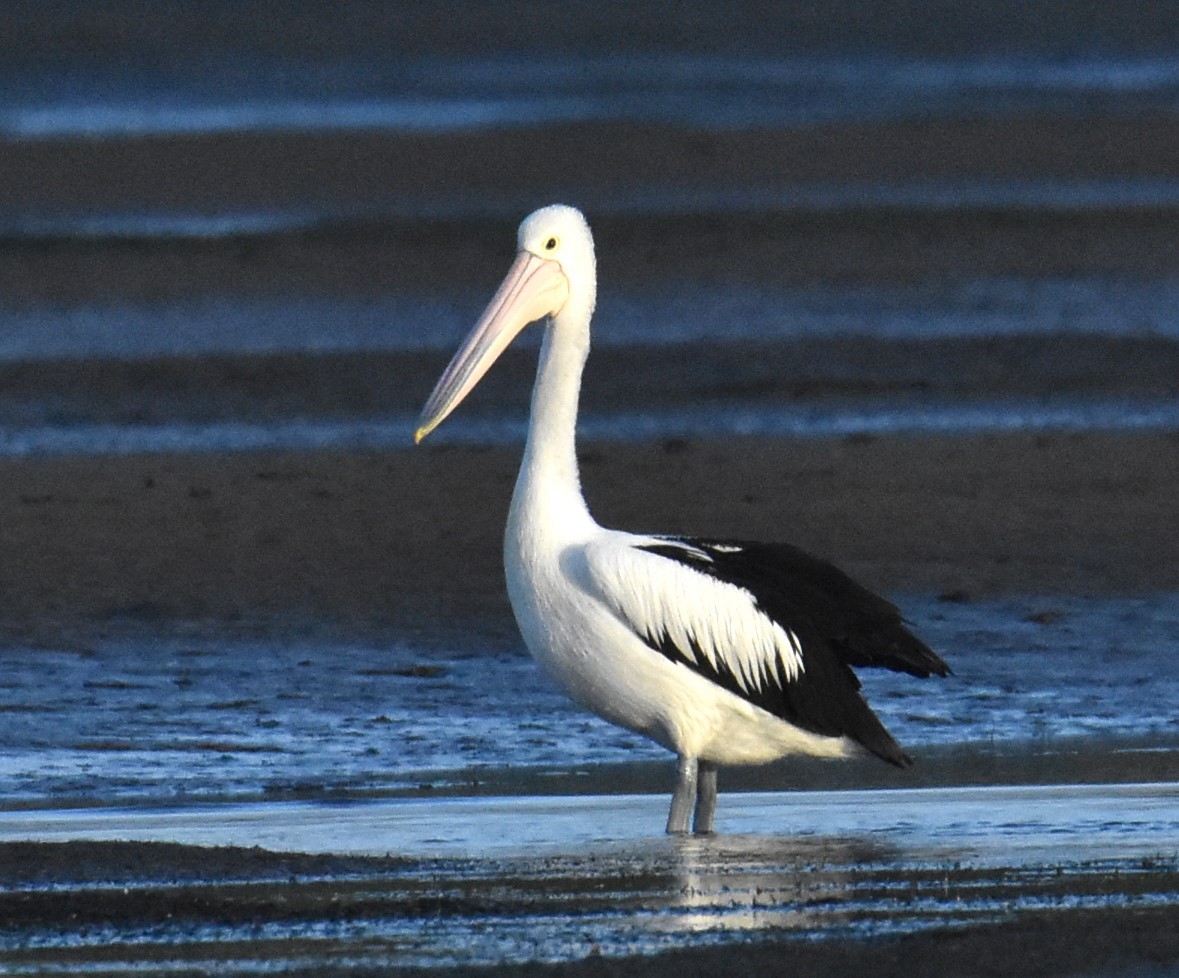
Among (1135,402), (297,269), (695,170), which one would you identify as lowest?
(1135,402)

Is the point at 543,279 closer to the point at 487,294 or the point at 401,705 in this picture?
the point at 401,705

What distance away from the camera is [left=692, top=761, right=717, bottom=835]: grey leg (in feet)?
23.1

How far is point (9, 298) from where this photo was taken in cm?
1562

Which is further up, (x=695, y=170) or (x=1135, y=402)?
(x=695, y=170)

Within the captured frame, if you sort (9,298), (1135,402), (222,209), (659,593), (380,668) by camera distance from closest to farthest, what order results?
(659,593) < (380,668) < (1135,402) < (9,298) < (222,209)

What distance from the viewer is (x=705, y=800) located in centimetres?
719

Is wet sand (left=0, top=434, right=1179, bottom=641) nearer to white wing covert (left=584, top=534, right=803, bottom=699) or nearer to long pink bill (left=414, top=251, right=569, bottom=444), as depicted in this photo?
A: long pink bill (left=414, top=251, right=569, bottom=444)

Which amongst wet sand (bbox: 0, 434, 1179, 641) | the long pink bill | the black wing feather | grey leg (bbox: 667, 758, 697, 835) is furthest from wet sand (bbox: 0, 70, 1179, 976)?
the long pink bill

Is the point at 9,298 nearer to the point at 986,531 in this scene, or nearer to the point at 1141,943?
the point at 986,531

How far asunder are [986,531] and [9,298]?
676cm

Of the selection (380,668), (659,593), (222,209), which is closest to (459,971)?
(659,593)

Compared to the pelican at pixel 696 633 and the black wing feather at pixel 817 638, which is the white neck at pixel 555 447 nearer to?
the pelican at pixel 696 633

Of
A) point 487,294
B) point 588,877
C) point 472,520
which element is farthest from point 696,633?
point 487,294

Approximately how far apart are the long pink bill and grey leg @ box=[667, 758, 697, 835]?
3.96ft
